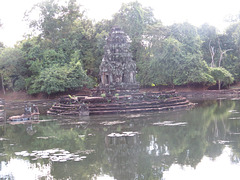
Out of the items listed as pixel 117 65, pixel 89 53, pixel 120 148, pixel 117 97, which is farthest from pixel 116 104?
pixel 89 53

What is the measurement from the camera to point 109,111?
2023 cm

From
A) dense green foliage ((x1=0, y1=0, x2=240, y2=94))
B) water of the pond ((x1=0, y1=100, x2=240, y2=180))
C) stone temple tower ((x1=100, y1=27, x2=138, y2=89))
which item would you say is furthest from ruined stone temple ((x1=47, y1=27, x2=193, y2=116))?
dense green foliage ((x1=0, y1=0, x2=240, y2=94))

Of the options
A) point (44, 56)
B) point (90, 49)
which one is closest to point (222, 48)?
point (90, 49)

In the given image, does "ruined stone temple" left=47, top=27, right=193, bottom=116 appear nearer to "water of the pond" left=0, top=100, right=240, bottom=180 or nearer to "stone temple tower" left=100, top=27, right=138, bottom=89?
"stone temple tower" left=100, top=27, right=138, bottom=89

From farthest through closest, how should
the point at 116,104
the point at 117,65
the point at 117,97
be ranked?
the point at 117,65 < the point at 117,97 < the point at 116,104

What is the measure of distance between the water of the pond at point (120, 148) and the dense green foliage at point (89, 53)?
2240 cm

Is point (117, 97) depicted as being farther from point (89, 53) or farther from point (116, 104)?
point (89, 53)

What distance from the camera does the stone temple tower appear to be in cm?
2552

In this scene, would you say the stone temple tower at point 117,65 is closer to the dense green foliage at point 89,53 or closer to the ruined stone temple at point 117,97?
the ruined stone temple at point 117,97

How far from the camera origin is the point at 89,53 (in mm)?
42156

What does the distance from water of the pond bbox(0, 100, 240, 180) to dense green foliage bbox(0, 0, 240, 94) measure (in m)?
22.4

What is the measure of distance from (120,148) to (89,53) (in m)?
32.6

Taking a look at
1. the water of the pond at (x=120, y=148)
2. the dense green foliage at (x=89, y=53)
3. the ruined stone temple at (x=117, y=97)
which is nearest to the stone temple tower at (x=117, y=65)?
the ruined stone temple at (x=117, y=97)

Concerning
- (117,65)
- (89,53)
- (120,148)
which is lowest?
(120,148)
